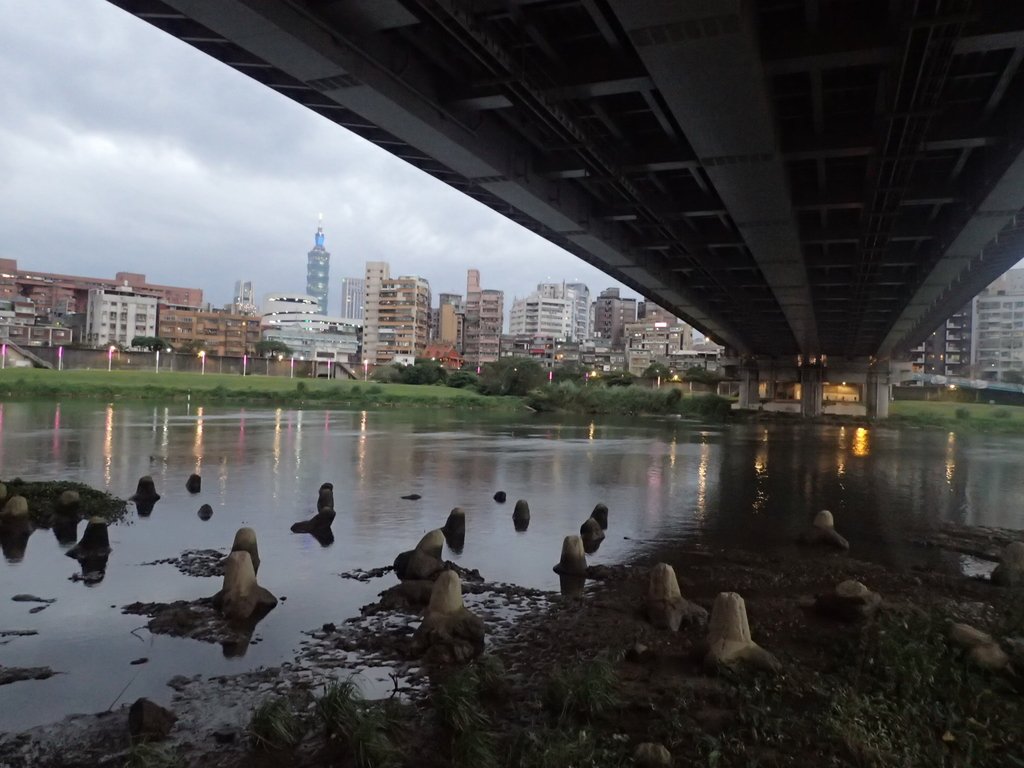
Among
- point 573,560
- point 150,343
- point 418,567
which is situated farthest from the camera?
point 150,343

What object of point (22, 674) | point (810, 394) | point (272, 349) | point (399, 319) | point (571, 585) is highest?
point (399, 319)

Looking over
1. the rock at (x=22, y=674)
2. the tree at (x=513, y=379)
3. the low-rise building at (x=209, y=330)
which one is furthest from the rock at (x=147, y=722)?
the low-rise building at (x=209, y=330)

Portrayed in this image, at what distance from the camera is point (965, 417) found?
6303 cm

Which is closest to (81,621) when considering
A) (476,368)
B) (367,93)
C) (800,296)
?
(367,93)

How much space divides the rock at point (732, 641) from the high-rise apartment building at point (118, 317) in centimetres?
13426

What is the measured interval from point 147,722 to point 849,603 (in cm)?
757

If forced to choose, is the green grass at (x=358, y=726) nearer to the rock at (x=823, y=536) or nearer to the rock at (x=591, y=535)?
the rock at (x=591, y=535)

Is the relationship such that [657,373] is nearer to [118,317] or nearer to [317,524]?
[118,317]

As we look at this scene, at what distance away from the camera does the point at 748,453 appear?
3203 centimetres

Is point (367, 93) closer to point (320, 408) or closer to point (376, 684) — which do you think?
point (376, 684)

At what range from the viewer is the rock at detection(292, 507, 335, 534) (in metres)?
12.7

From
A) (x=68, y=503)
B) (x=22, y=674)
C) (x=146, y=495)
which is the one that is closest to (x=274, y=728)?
(x=22, y=674)

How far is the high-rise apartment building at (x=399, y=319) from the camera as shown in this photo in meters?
146

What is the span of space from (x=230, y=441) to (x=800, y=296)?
84.8ft
